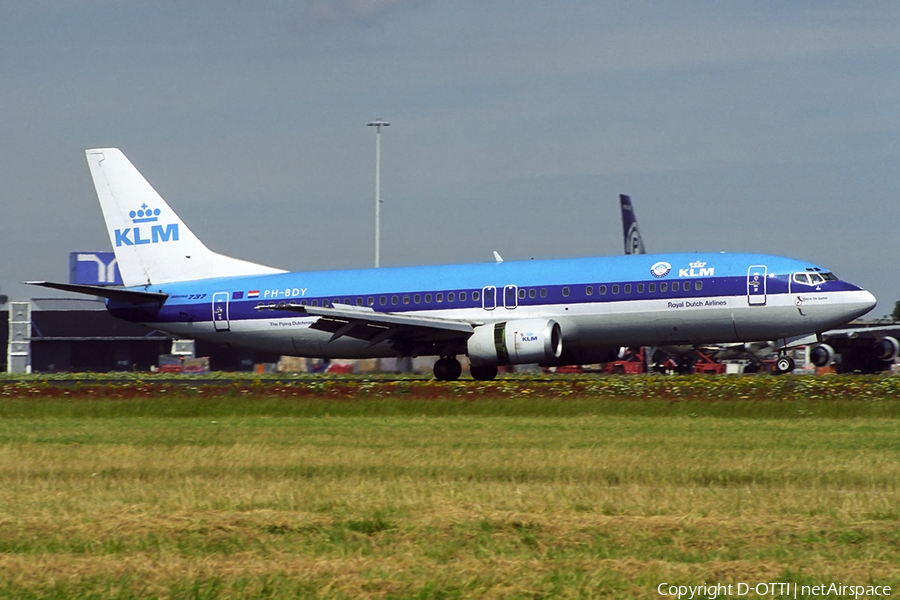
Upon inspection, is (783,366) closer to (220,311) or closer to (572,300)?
(572,300)

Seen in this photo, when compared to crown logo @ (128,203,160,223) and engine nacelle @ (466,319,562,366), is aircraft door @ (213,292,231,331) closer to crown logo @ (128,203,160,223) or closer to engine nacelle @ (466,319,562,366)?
crown logo @ (128,203,160,223)

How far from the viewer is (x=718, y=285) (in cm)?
3338

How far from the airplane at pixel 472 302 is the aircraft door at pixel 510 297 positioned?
0.04 metres

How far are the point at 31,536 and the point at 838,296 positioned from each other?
2793cm

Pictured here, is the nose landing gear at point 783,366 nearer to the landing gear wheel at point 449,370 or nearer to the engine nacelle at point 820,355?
the engine nacelle at point 820,355

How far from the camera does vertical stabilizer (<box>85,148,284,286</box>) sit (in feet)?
133

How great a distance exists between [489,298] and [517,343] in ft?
8.10

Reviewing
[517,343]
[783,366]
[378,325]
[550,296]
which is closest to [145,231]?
[378,325]

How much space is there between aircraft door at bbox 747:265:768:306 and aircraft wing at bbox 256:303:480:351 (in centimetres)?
855

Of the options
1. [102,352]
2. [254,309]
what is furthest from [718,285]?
[102,352]

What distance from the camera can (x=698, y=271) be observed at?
1325 inches

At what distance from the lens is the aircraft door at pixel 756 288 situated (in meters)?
33.1

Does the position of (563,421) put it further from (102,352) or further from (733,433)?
(102,352)

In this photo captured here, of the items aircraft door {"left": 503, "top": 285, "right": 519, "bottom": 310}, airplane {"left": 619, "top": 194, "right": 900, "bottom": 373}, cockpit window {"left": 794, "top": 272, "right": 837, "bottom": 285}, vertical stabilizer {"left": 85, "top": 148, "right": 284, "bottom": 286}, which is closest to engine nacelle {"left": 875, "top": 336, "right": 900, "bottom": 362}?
airplane {"left": 619, "top": 194, "right": 900, "bottom": 373}
